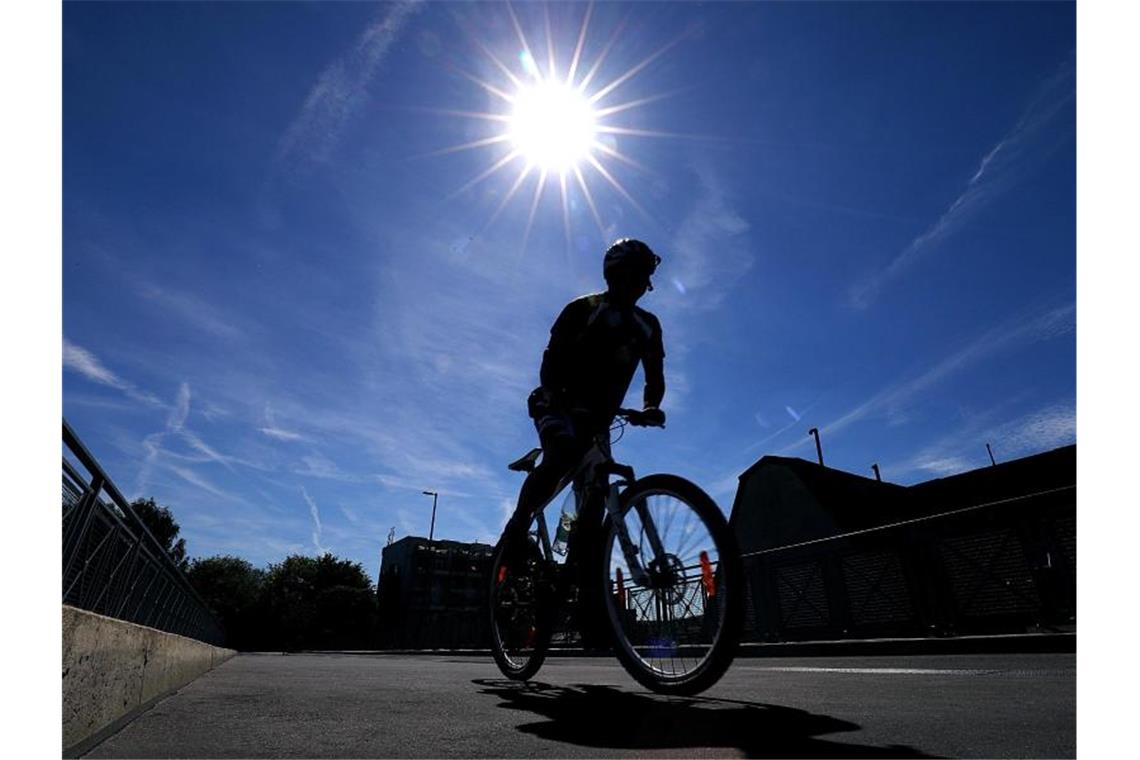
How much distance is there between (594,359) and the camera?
3.66m

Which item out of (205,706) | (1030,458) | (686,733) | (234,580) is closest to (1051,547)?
(686,733)

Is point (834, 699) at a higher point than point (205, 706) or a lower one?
higher

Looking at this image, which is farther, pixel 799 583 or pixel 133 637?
pixel 799 583

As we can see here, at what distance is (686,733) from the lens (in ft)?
6.18

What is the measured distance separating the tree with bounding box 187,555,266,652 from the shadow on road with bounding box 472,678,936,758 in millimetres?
63493

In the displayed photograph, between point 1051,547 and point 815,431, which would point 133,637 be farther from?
point 815,431

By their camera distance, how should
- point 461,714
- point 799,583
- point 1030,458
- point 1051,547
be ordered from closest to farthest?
point 461,714
point 1051,547
point 799,583
point 1030,458

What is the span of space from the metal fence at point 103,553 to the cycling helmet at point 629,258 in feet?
9.69

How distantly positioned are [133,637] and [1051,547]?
10.5m

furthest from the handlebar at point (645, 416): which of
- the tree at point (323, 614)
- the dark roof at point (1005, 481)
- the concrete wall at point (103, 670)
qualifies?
the tree at point (323, 614)

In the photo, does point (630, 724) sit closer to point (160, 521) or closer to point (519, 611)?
point (519, 611)

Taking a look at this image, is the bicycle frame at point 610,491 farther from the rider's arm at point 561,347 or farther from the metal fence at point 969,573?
the metal fence at point 969,573

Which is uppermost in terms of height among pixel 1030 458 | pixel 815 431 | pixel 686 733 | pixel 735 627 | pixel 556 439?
pixel 815 431

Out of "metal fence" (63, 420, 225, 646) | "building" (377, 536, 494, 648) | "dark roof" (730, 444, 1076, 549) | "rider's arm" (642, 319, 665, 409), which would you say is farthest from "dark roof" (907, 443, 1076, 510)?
"building" (377, 536, 494, 648)
